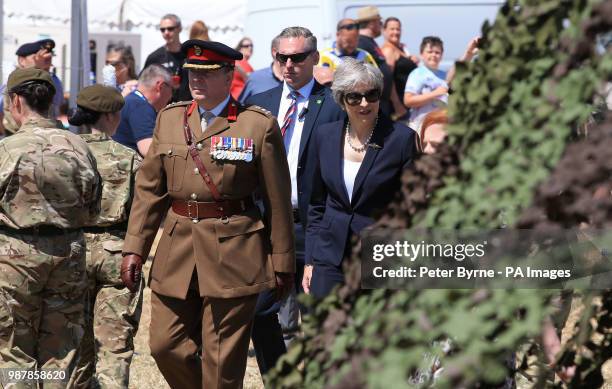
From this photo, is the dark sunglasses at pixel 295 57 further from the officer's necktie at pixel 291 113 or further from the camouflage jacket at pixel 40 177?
A: the camouflage jacket at pixel 40 177

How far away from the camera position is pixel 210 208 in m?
5.32

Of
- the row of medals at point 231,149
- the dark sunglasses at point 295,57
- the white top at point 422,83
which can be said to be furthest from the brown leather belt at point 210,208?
the white top at point 422,83

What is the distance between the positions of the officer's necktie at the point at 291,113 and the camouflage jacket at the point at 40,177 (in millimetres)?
1297

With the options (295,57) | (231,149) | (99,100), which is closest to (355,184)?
(231,149)

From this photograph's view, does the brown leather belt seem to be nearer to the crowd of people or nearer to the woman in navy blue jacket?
the crowd of people

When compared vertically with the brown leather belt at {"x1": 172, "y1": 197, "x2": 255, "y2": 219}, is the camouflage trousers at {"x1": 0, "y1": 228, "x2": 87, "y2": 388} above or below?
below

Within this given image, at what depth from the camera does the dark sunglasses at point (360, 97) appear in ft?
18.4

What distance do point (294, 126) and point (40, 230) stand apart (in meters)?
1.60

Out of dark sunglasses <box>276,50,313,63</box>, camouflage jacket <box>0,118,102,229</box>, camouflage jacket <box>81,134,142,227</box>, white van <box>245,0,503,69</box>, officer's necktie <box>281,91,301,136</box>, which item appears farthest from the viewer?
white van <box>245,0,503,69</box>

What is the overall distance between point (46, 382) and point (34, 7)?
1265cm

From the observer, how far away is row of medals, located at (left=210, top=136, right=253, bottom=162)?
526 cm

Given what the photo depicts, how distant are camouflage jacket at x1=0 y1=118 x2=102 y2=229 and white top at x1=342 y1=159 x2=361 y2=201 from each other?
1.25 metres

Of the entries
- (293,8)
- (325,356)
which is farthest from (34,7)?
(325,356)

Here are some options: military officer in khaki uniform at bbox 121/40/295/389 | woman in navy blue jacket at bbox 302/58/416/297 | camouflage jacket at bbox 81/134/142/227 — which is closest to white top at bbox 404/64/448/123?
camouflage jacket at bbox 81/134/142/227
